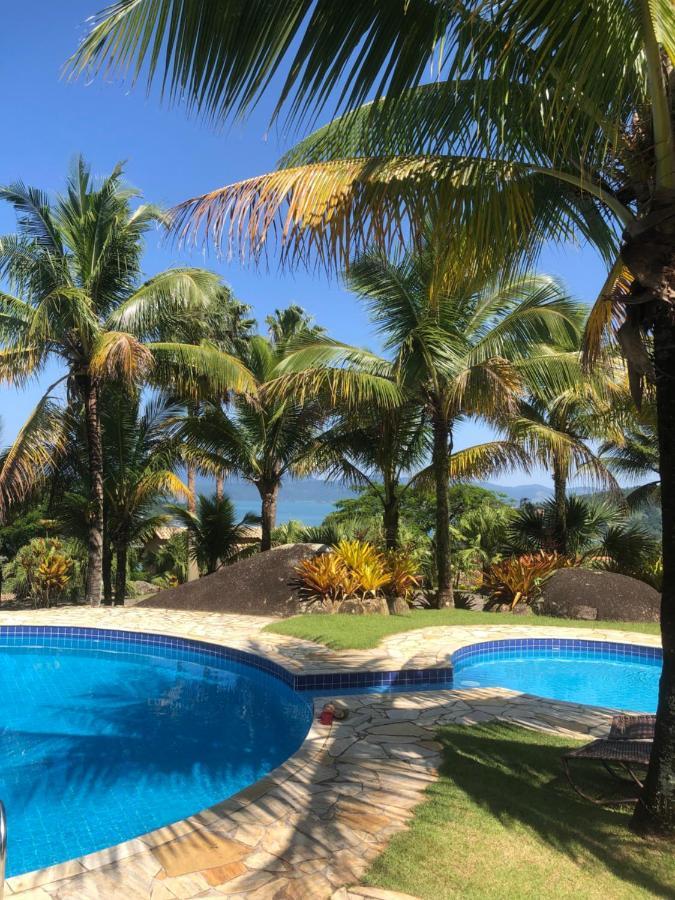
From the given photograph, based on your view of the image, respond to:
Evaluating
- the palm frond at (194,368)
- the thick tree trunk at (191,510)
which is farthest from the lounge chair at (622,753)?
the thick tree trunk at (191,510)

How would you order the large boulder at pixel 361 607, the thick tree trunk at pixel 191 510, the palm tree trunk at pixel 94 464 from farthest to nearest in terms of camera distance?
the thick tree trunk at pixel 191 510 → the palm tree trunk at pixel 94 464 → the large boulder at pixel 361 607

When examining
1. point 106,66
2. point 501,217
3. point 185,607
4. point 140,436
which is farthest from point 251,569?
point 106,66

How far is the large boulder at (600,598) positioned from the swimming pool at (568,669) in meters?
2.07

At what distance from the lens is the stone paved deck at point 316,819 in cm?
349

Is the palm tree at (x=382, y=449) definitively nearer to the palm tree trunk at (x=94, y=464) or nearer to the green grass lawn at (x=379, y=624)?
the green grass lawn at (x=379, y=624)

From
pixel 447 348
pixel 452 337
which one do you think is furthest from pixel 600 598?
pixel 452 337

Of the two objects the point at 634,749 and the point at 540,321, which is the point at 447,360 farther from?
the point at 634,749

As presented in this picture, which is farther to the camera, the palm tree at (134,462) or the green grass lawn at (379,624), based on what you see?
the palm tree at (134,462)

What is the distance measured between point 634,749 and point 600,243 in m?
3.69


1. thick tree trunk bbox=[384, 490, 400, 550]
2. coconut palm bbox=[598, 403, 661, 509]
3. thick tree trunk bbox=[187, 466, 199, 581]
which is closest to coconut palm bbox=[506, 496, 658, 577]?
coconut palm bbox=[598, 403, 661, 509]

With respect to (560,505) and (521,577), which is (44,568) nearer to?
(521,577)

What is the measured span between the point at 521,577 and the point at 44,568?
10.9m

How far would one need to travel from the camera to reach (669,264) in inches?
143

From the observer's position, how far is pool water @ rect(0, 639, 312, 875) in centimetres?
511
